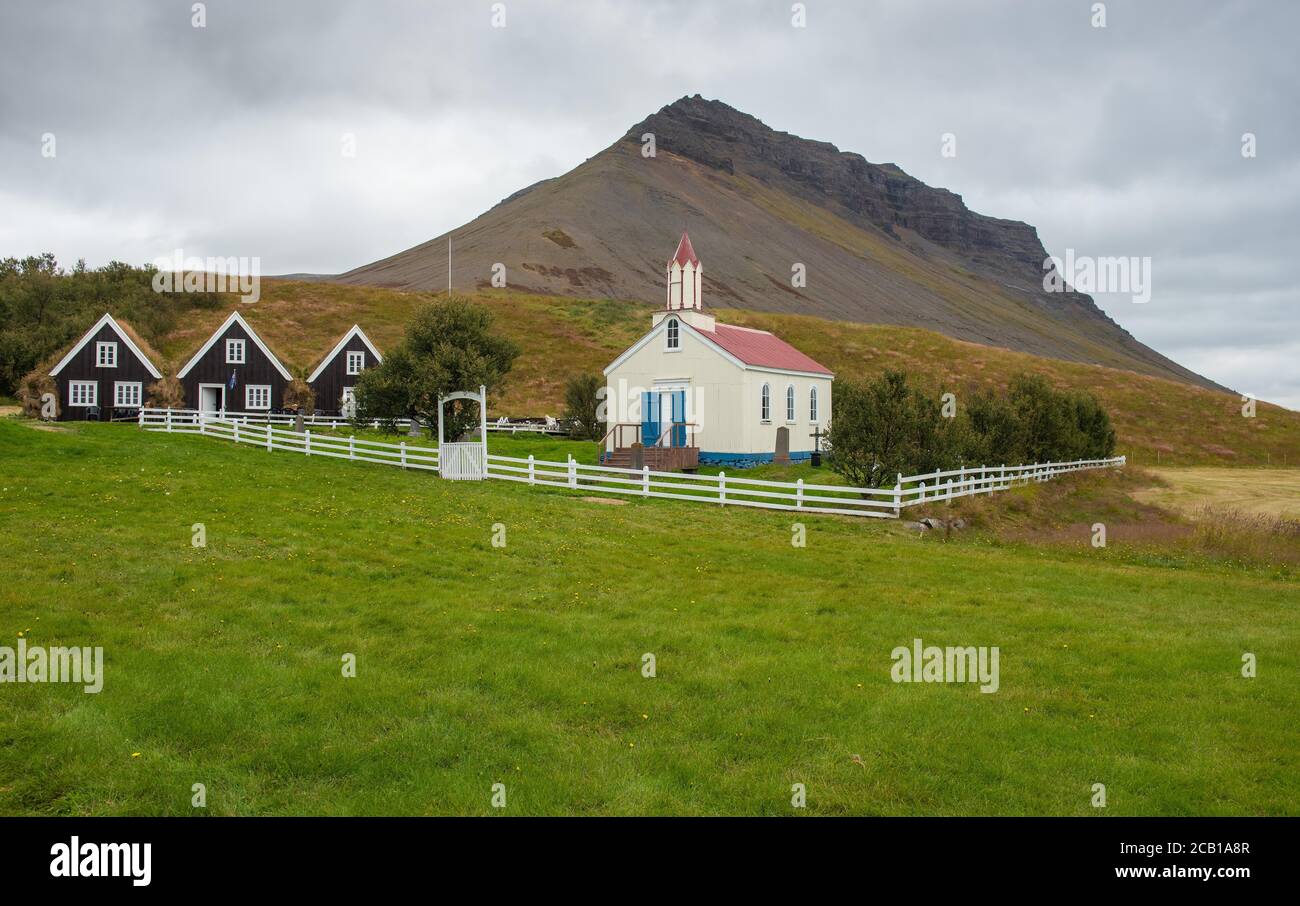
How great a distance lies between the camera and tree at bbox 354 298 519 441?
31.3m

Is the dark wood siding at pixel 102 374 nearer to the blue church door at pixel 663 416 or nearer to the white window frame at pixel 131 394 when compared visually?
the white window frame at pixel 131 394

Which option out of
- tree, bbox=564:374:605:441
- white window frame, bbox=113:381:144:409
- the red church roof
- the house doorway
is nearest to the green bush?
the red church roof

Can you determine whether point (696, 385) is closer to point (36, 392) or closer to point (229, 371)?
point (229, 371)

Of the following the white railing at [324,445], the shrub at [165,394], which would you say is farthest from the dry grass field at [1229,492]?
the shrub at [165,394]

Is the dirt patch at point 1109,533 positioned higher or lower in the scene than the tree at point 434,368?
lower

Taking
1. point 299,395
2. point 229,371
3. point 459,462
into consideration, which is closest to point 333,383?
point 299,395

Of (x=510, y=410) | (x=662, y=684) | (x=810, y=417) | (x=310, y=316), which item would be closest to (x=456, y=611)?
(x=662, y=684)

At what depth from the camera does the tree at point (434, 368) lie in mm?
31328

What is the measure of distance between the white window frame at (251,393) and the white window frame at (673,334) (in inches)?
1000

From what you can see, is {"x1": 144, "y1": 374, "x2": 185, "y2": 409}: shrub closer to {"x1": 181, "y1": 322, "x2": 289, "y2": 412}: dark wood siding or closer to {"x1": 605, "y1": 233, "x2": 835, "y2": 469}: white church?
{"x1": 181, "y1": 322, "x2": 289, "y2": 412}: dark wood siding

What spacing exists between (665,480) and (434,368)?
10029mm

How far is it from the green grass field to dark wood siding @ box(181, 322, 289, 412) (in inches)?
1245

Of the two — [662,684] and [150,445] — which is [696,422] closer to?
[150,445]
